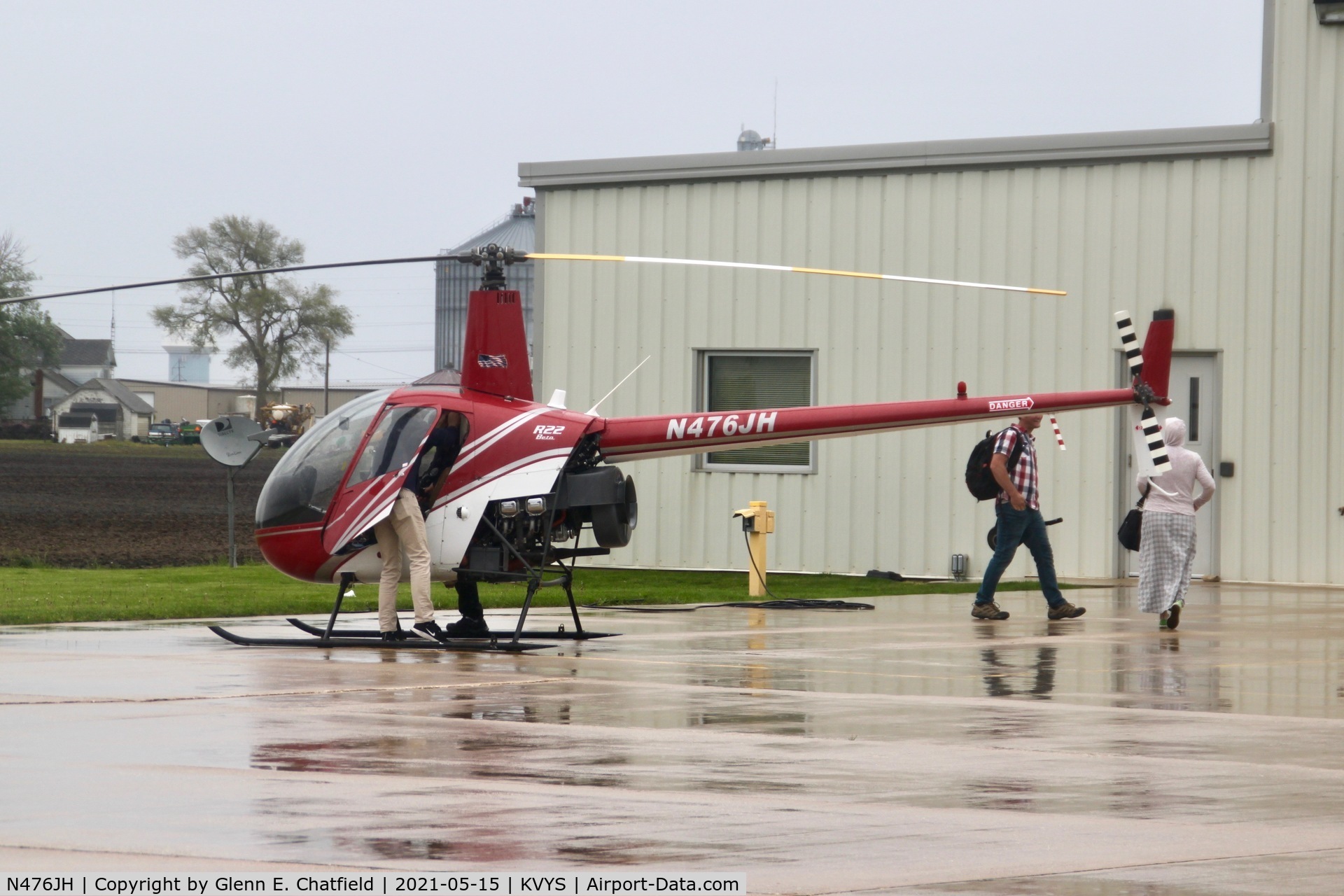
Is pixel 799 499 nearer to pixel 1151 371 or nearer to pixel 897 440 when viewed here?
pixel 897 440

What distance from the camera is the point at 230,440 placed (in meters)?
23.0

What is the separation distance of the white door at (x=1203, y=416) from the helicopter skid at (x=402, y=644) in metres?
9.69

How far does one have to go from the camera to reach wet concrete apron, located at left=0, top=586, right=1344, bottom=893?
220 inches

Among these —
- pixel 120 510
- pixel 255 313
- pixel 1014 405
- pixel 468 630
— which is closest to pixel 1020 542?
pixel 1014 405

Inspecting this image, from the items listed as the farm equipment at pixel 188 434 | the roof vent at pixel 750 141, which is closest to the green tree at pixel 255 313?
the farm equipment at pixel 188 434

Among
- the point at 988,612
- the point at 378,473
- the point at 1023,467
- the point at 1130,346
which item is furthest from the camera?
the point at 1023,467

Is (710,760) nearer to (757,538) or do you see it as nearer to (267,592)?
(757,538)

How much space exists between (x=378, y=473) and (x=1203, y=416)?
10.6 metres

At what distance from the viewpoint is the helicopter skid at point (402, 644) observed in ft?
42.3

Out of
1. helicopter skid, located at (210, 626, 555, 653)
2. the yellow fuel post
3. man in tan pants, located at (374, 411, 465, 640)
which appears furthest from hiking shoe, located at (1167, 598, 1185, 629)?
man in tan pants, located at (374, 411, 465, 640)

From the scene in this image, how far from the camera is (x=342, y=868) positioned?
5.33 meters

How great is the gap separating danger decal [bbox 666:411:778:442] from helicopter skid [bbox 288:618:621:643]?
1623mm

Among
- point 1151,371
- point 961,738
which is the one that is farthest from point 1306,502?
point 961,738

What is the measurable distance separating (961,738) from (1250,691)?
9.37ft
